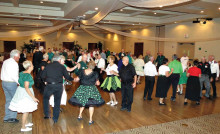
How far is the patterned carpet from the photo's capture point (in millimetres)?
3527

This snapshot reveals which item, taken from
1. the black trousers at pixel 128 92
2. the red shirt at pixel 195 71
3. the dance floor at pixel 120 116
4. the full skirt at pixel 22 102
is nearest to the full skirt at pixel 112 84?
the black trousers at pixel 128 92

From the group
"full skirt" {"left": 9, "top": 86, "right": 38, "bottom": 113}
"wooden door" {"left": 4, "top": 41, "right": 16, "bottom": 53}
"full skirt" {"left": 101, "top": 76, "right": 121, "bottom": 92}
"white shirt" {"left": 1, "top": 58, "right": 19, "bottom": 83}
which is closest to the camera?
"full skirt" {"left": 9, "top": 86, "right": 38, "bottom": 113}

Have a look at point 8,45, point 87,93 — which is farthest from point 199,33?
point 8,45

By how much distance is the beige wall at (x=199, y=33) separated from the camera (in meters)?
9.99

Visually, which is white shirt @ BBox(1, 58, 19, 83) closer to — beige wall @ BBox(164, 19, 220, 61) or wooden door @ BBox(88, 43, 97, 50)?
beige wall @ BBox(164, 19, 220, 61)

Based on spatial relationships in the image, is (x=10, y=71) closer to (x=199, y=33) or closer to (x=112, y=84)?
(x=112, y=84)

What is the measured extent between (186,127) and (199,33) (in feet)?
28.6

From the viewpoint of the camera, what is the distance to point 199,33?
10.9 m

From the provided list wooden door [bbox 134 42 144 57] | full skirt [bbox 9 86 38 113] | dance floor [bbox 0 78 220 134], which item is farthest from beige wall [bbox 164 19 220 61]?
full skirt [bbox 9 86 38 113]

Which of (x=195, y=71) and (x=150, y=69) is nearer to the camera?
(x=195, y=71)

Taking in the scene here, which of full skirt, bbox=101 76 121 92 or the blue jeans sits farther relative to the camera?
full skirt, bbox=101 76 121 92

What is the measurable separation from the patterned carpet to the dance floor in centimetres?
17

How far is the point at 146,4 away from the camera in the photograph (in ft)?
13.1

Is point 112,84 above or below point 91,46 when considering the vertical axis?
below
